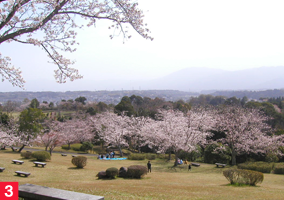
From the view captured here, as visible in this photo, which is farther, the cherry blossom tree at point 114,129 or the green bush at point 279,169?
the cherry blossom tree at point 114,129

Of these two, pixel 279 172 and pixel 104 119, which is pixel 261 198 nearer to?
pixel 279 172

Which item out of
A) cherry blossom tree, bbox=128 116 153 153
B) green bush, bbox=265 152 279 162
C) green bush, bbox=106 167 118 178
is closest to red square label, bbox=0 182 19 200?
green bush, bbox=106 167 118 178

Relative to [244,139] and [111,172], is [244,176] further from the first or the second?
[244,139]

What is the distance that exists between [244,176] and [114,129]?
88.0 feet

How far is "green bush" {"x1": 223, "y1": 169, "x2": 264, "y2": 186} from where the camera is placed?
12.5 metres

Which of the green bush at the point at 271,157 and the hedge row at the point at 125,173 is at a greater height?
the hedge row at the point at 125,173

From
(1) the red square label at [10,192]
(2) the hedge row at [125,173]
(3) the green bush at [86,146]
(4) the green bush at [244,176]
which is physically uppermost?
(1) the red square label at [10,192]

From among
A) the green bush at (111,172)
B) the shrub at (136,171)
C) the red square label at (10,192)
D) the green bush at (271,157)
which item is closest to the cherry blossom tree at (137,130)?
the green bush at (271,157)

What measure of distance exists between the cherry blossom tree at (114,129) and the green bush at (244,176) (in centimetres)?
2200

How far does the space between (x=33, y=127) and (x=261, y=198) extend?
31.1m

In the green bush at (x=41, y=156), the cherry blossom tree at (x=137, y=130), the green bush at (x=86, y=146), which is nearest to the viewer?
the green bush at (x=41, y=156)

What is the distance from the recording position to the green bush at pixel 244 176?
1255 centimetres

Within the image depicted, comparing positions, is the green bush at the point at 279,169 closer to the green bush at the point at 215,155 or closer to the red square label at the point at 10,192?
the green bush at the point at 215,155

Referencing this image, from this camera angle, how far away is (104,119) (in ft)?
136
